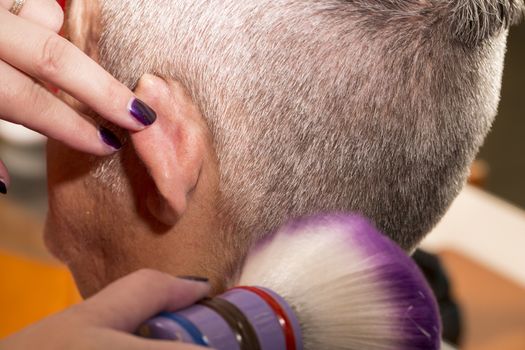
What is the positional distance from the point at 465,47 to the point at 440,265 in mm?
933

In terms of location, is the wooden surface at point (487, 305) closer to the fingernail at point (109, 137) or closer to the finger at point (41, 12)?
the fingernail at point (109, 137)

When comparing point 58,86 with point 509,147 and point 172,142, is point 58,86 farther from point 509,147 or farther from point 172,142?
point 509,147

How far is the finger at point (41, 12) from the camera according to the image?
132cm

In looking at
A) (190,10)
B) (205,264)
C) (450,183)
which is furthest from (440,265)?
(190,10)

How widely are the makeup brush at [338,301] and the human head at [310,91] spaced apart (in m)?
0.19

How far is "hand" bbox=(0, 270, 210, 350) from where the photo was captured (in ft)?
2.93

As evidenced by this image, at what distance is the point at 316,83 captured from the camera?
1271mm

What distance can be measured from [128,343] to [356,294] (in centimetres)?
30

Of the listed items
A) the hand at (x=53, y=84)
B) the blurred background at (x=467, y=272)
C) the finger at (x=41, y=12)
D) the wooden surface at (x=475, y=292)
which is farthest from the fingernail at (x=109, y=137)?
the wooden surface at (x=475, y=292)

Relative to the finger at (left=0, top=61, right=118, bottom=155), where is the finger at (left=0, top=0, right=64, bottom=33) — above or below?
above

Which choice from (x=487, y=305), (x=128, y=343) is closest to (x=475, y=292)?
(x=487, y=305)

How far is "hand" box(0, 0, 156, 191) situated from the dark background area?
3.98 meters

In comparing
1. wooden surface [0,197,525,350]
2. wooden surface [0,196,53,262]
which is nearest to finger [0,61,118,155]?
wooden surface [0,197,525,350]

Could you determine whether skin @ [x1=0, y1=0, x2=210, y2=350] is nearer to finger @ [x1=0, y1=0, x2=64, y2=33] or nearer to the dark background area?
finger @ [x1=0, y1=0, x2=64, y2=33]
